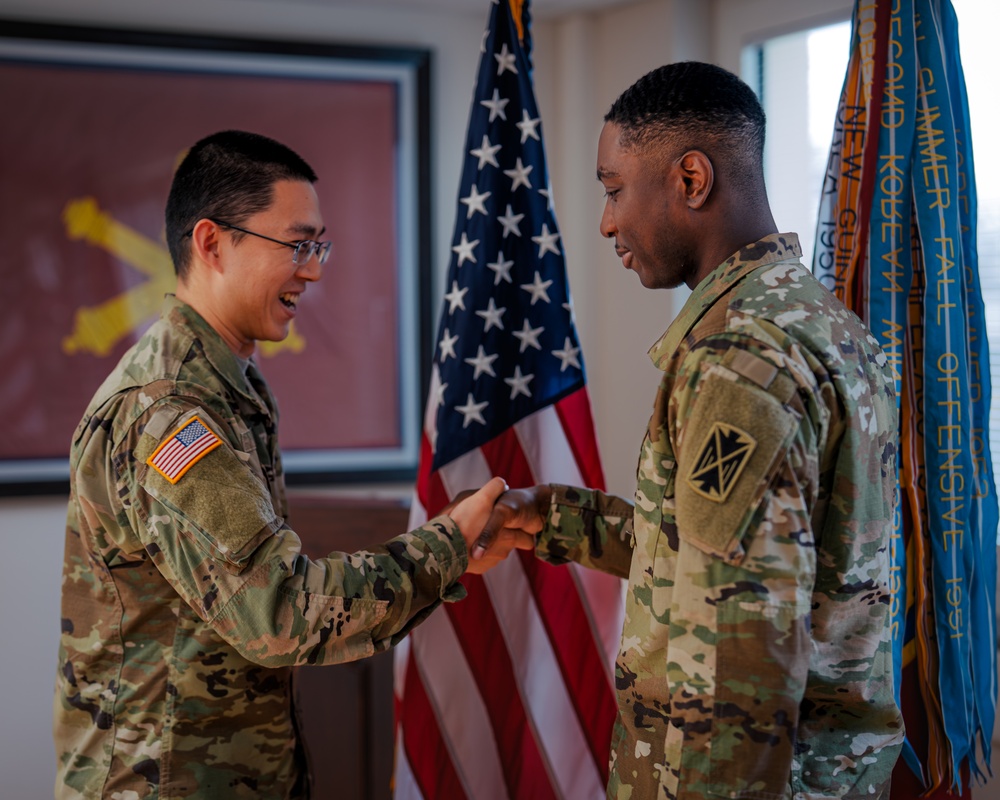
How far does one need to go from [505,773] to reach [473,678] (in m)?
0.23

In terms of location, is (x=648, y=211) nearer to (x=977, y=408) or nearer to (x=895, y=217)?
(x=895, y=217)

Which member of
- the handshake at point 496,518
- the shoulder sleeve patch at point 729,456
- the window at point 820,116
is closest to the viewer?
the shoulder sleeve patch at point 729,456

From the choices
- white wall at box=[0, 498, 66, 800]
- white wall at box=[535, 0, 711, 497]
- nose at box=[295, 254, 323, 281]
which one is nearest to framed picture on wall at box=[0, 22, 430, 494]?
white wall at box=[0, 498, 66, 800]

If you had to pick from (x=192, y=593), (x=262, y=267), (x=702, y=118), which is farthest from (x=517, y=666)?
(x=702, y=118)

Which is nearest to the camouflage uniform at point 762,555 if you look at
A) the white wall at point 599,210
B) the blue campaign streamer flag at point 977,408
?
the blue campaign streamer flag at point 977,408

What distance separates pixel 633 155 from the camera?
1.36 metres

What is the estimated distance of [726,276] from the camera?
1.28 metres

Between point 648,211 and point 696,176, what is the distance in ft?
0.29

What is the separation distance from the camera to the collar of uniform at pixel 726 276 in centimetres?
127

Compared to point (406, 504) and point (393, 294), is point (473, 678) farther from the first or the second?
point (393, 294)

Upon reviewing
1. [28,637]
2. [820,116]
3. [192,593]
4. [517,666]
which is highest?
[820,116]

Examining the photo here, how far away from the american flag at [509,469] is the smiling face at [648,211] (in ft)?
2.34

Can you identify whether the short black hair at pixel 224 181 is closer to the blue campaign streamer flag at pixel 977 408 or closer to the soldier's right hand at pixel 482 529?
the soldier's right hand at pixel 482 529

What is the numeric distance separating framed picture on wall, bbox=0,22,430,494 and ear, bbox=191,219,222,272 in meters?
1.23
